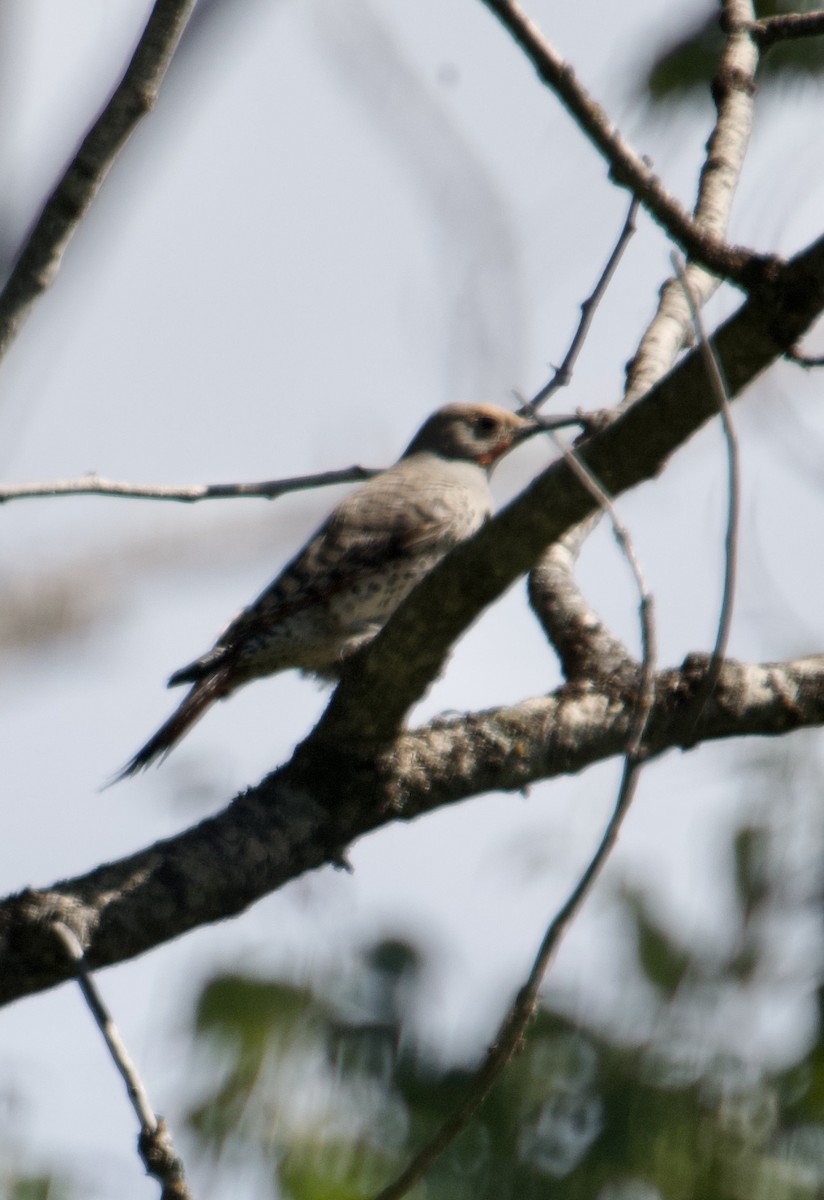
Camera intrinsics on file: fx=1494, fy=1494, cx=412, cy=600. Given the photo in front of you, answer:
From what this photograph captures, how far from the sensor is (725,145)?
524 centimetres

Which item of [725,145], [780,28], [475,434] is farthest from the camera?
[475,434]

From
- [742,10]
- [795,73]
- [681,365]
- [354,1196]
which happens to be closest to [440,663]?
[681,365]

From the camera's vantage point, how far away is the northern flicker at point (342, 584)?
5.70 meters

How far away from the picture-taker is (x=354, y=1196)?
132 inches

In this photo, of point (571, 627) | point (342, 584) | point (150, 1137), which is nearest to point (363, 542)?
point (342, 584)

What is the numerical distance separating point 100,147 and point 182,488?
103 centimetres

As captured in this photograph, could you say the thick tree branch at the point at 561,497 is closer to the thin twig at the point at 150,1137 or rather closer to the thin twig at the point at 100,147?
the thin twig at the point at 100,147

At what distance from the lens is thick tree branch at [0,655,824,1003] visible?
130 inches

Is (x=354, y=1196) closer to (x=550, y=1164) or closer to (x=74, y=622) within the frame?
(x=550, y=1164)

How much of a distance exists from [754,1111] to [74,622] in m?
2.35

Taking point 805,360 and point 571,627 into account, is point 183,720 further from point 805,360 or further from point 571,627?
point 805,360

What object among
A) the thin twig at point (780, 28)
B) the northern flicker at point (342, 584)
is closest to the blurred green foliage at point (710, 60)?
the thin twig at point (780, 28)

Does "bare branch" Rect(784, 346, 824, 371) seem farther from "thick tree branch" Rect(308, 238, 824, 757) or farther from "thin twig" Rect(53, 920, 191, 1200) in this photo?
"thin twig" Rect(53, 920, 191, 1200)

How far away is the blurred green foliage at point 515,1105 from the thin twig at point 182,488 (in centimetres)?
135
